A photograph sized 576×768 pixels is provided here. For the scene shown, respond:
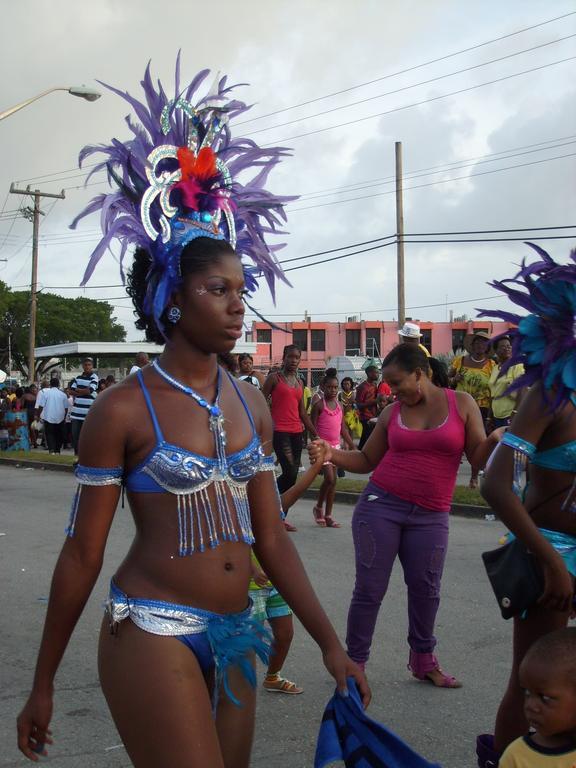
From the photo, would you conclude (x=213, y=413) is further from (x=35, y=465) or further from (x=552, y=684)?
(x=35, y=465)

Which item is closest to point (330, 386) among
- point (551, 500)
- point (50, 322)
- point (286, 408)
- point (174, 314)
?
point (286, 408)

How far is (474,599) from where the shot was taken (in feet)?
22.4

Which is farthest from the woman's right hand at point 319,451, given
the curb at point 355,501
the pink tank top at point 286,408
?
the curb at point 355,501

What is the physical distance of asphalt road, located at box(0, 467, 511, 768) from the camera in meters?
4.32

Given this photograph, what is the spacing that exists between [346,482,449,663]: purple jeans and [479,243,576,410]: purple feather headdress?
1.80 metres

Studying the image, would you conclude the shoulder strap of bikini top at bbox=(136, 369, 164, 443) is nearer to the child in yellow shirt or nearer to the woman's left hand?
the woman's left hand

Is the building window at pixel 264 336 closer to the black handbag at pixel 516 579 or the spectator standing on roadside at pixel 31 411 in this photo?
the spectator standing on roadside at pixel 31 411

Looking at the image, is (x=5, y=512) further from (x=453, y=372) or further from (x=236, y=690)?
(x=236, y=690)

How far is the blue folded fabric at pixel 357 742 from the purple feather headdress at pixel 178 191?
4.11ft

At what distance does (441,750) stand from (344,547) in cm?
471

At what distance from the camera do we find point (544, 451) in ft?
10.6

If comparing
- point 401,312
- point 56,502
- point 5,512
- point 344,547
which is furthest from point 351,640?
point 401,312

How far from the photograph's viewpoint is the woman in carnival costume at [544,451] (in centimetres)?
312

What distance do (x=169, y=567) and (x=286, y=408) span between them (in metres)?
8.02
